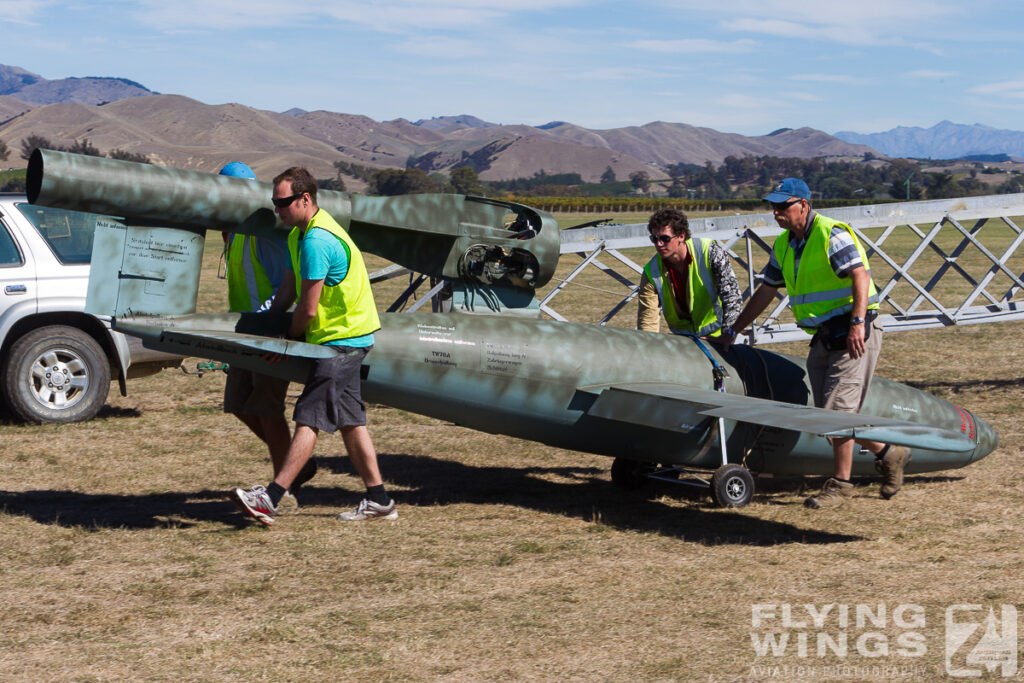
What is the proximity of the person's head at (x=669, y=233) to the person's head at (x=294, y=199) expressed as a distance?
2.67 metres

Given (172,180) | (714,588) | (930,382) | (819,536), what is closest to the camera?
(714,588)

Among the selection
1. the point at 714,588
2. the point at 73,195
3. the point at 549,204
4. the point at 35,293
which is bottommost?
the point at 714,588

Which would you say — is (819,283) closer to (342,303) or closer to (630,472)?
(630,472)

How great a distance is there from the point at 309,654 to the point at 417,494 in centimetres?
338

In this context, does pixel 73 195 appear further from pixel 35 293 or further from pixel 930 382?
pixel 930 382

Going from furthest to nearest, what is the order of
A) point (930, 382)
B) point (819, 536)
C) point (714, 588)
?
point (930, 382)
point (819, 536)
point (714, 588)

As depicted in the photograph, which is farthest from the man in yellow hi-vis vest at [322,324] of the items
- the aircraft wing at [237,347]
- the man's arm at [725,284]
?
the man's arm at [725,284]

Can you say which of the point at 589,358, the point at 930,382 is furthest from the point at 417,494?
the point at 930,382

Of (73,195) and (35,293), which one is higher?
(73,195)

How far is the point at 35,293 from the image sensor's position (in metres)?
10.2

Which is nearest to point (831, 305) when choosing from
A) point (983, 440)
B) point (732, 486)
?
point (732, 486)

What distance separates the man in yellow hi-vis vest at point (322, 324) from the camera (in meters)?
6.71

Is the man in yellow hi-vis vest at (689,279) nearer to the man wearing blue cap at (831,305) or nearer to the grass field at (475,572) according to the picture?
the man wearing blue cap at (831,305)

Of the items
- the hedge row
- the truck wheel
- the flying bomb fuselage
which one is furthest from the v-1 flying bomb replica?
the hedge row
